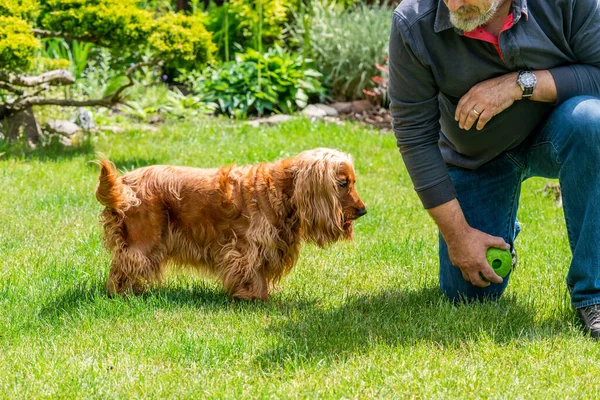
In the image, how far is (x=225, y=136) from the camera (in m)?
8.09

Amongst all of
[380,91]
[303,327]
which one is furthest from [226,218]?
[380,91]

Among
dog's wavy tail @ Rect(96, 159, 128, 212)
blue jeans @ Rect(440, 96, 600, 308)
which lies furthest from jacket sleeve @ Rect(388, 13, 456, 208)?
dog's wavy tail @ Rect(96, 159, 128, 212)

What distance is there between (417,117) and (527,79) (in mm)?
501

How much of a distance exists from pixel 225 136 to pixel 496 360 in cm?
515

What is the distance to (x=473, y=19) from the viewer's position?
3494 mm

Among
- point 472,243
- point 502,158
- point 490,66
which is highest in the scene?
point 490,66

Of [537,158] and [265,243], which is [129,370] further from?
[537,158]

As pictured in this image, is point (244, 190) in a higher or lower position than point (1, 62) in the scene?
lower

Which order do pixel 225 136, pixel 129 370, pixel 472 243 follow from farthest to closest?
pixel 225 136 → pixel 472 243 → pixel 129 370

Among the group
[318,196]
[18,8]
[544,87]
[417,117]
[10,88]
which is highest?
[18,8]

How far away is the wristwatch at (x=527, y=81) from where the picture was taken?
362cm

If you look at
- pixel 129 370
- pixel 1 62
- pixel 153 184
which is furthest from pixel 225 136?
pixel 129 370

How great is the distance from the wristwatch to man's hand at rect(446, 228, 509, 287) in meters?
0.65

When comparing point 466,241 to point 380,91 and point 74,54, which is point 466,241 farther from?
point 74,54
